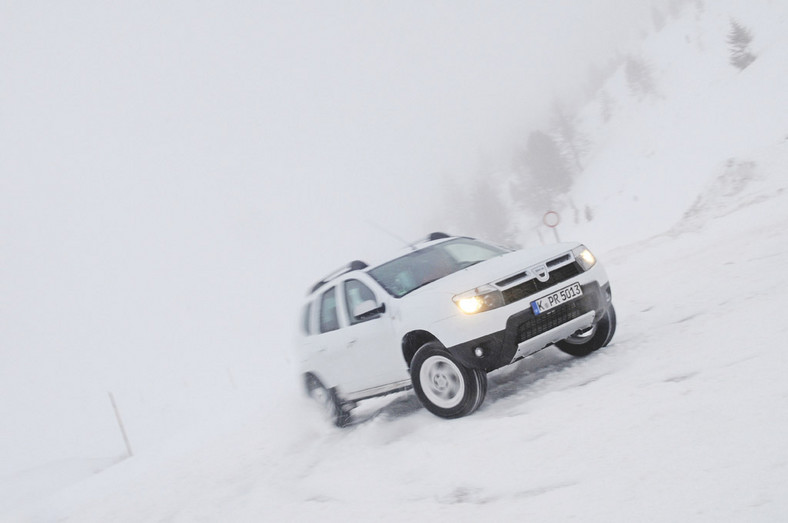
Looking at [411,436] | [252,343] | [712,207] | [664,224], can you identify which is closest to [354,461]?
[411,436]

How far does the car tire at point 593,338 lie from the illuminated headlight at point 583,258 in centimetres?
56

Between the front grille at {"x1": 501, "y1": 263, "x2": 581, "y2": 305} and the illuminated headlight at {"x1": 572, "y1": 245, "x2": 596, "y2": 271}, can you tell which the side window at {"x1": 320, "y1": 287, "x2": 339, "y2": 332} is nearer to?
the front grille at {"x1": 501, "y1": 263, "x2": 581, "y2": 305}

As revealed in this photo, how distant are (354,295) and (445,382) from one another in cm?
172

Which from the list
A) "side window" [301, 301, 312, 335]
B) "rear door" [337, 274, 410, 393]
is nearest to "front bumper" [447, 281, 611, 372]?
"rear door" [337, 274, 410, 393]

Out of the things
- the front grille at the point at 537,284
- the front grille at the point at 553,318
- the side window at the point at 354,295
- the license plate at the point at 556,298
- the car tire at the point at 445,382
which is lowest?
the car tire at the point at 445,382

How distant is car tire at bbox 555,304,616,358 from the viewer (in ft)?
18.6

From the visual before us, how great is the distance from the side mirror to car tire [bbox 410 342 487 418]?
67 cm

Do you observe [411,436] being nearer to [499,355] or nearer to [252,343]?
[499,355]

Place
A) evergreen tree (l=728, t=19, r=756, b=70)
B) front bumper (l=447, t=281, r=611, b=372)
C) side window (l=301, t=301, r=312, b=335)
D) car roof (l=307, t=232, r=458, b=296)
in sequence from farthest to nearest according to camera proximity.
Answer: evergreen tree (l=728, t=19, r=756, b=70) < side window (l=301, t=301, r=312, b=335) < car roof (l=307, t=232, r=458, b=296) < front bumper (l=447, t=281, r=611, b=372)

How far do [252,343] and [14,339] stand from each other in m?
114

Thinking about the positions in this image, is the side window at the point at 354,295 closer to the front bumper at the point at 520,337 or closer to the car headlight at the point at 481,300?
the car headlight at the point at 481,300

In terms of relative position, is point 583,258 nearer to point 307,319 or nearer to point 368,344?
point 368,344

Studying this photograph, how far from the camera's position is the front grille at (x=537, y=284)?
15.6ft

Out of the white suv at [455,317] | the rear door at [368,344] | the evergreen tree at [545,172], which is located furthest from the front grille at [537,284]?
the evergreen tree at [545,172]
